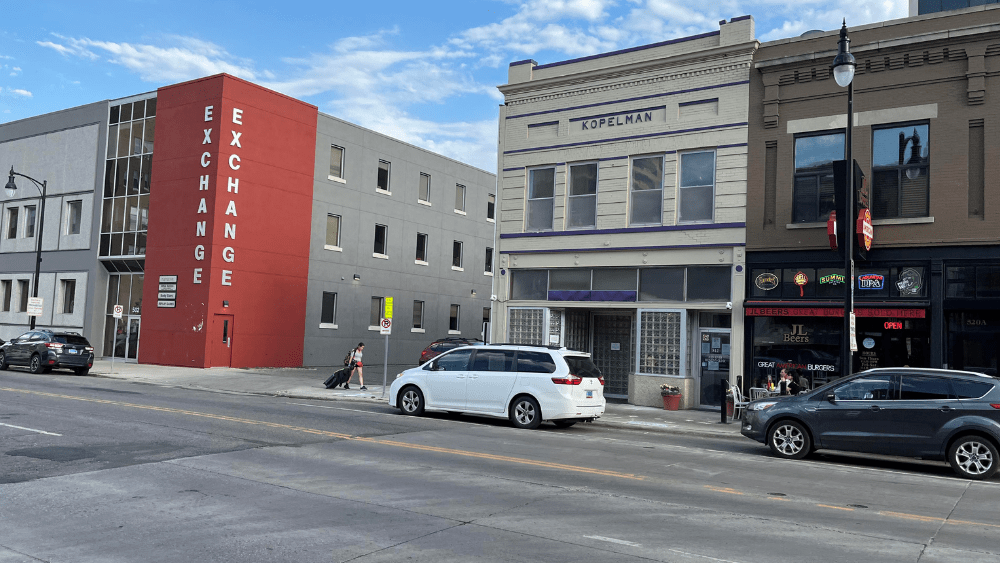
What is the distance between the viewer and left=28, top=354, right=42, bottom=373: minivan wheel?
2814 cm

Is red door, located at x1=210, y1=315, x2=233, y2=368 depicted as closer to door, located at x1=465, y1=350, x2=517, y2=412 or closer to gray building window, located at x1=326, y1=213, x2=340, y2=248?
gray building window, located at x1=326, y1=213, x2=340, y2=248

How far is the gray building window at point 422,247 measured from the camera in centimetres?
4138

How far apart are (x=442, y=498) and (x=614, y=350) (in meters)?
15.6

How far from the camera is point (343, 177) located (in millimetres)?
36750

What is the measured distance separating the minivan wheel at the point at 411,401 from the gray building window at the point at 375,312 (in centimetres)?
2103

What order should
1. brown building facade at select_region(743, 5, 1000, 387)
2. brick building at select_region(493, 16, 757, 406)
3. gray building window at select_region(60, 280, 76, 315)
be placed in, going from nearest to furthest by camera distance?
brown building facade at select_region(743, 5, 1000, 387) < brick building at select_region(493, 16, 757, 406) < gray building window at select_region(60, 280, 76, 315)

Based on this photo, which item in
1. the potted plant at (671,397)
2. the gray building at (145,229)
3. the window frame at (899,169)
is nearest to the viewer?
the window frame at (899,169)

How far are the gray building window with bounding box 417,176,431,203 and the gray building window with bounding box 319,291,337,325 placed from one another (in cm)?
789

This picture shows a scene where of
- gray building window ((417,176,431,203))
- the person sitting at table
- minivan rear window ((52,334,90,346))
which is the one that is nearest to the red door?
minivan rear window ((52,334,90,346))

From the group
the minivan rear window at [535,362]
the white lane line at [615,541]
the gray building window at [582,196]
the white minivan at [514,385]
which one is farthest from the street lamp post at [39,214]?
the white lane line at [615,541]

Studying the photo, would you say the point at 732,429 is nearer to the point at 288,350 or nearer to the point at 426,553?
the point at 426,553

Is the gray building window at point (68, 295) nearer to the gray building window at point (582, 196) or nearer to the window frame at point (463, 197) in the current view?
the window frame at point (463, 197)

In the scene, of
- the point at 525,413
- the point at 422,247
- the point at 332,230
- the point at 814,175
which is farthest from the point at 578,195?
the point at 422,247

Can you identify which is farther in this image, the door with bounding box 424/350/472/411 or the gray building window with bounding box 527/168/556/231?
the gray building window with bounding box 527/168/556/231
